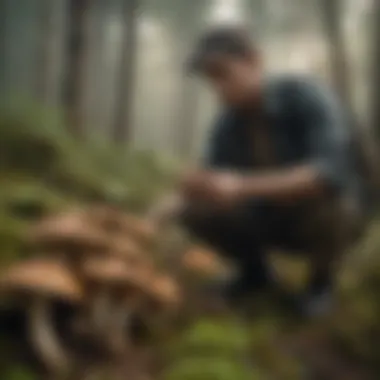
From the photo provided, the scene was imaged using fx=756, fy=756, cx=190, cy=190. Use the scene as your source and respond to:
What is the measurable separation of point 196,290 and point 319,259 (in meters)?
0.20

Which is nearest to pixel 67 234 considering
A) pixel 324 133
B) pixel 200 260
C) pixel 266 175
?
pixel 200 260

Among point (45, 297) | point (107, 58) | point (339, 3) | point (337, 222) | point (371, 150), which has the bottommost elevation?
point (45, 297)

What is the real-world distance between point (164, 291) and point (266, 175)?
0.24m

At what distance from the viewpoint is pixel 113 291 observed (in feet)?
3.65

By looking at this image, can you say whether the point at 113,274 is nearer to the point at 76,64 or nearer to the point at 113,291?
the point at 113,291

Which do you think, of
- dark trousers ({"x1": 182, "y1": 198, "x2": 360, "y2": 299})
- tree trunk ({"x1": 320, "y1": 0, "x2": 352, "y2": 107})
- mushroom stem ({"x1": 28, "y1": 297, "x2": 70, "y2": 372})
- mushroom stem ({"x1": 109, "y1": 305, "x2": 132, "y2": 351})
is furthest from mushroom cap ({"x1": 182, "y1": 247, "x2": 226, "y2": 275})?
tree trunk ({"x1": 320, "y1": 0, "x2": 352, "y2": 107})

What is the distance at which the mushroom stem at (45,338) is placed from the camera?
1.09m

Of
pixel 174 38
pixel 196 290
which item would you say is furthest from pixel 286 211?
pixel 174 38

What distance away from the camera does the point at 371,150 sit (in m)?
1.20

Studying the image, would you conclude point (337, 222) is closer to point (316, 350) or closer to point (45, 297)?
point (316, 350)

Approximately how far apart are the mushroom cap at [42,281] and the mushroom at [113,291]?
26 millimetres

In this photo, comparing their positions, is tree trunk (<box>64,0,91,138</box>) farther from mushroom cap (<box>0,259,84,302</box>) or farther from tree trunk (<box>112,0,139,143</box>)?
mushroom cap (<box>0,259,84,302</box>)

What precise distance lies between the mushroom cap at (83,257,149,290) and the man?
11 cm

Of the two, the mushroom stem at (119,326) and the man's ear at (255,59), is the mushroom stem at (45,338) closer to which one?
the mushroom stem at (119,326)
